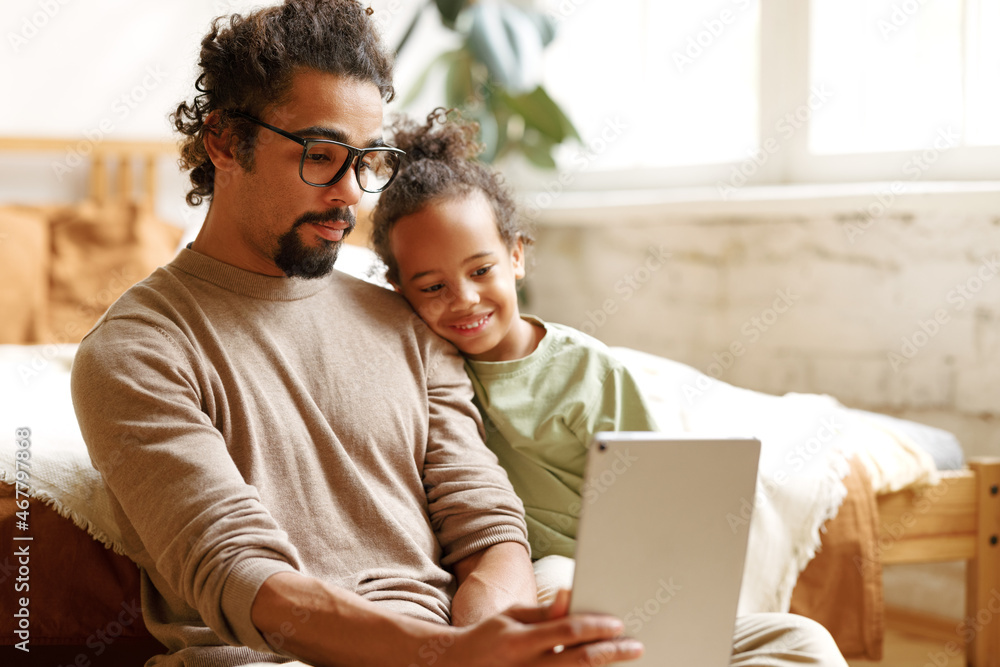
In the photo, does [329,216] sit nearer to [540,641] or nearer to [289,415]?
[289,415]

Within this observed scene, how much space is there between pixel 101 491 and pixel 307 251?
0.40 m

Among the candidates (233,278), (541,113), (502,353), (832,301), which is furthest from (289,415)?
(541,113)

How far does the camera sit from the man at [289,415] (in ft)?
2.94

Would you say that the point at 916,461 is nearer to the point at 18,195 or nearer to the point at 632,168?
the point at 632,168

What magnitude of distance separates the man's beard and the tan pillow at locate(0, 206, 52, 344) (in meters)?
1.55

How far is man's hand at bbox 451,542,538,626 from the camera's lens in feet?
3.52

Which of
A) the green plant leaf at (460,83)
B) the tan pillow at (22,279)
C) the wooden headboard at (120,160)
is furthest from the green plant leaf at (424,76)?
the tan pillow at (22,279)

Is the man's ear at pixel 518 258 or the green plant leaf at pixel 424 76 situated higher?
the green plant leaf at pixel 424 76

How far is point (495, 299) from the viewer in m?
1.35

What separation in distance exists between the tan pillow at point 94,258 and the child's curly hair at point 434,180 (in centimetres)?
128

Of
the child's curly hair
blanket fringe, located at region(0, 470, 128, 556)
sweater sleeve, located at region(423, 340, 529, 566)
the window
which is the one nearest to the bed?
blanket fringe, located at region(0, 470, 128, 556)

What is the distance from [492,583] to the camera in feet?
3.60

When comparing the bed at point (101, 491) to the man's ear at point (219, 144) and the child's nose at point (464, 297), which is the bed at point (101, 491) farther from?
the man's ear at point (219, 144)

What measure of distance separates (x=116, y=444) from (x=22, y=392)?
84 centimetres
